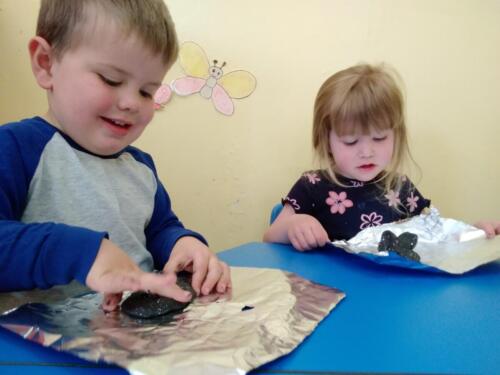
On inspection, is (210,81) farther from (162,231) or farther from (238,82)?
(162,231)

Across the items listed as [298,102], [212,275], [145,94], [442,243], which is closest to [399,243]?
[442,243]

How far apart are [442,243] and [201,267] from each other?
0.41 meters

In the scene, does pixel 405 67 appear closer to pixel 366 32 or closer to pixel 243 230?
pixel 366 32

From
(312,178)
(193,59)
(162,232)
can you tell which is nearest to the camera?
(162,232)

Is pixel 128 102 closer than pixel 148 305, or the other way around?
pixel 148 305

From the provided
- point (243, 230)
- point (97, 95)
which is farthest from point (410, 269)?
point (243, 230)

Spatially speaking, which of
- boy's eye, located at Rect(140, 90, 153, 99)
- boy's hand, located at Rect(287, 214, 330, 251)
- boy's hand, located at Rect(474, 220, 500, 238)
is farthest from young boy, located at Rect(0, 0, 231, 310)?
boy's hand, located at Rect(474, 220, 500, 238)

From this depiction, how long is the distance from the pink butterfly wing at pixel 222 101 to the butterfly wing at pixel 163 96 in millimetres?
117

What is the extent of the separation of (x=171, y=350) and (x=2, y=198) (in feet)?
0.77

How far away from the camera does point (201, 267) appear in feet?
1.45

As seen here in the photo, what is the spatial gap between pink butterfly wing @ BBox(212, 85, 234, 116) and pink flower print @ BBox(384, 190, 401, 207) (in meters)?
0.45

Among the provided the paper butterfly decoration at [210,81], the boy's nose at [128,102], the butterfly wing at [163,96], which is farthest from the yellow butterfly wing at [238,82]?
the boy's nose at [128,102]

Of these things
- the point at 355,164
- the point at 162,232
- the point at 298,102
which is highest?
the point at 298,102

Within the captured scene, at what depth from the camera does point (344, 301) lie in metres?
0.42
